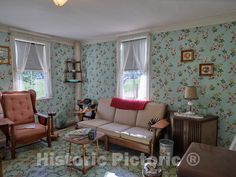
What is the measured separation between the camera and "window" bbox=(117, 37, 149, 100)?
12.1 ft

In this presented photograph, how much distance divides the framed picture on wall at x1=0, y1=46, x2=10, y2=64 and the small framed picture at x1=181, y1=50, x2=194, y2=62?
345 cm

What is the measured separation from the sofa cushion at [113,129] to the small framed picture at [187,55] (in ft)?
5.53

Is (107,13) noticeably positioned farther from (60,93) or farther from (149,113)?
(60,93)

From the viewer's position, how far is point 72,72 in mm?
4785

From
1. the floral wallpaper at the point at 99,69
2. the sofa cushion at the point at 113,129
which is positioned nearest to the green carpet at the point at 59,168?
the sofa cushion at the point at 113,129

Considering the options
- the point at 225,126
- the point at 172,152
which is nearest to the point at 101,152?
the point at 172,152

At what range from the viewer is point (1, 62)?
11.1ft

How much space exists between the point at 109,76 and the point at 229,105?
2605 mm

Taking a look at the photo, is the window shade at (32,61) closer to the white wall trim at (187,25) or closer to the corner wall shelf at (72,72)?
the corner wall shelf at (72,72)

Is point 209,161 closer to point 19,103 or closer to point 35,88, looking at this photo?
point 19,103

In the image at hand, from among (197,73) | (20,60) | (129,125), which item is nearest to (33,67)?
(20,60)

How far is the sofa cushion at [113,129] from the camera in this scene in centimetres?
306

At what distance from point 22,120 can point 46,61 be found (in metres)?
1.52

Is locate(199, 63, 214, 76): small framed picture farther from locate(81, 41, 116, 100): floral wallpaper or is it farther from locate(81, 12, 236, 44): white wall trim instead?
locate(81, 41, 116, 100): floral wallpaper
